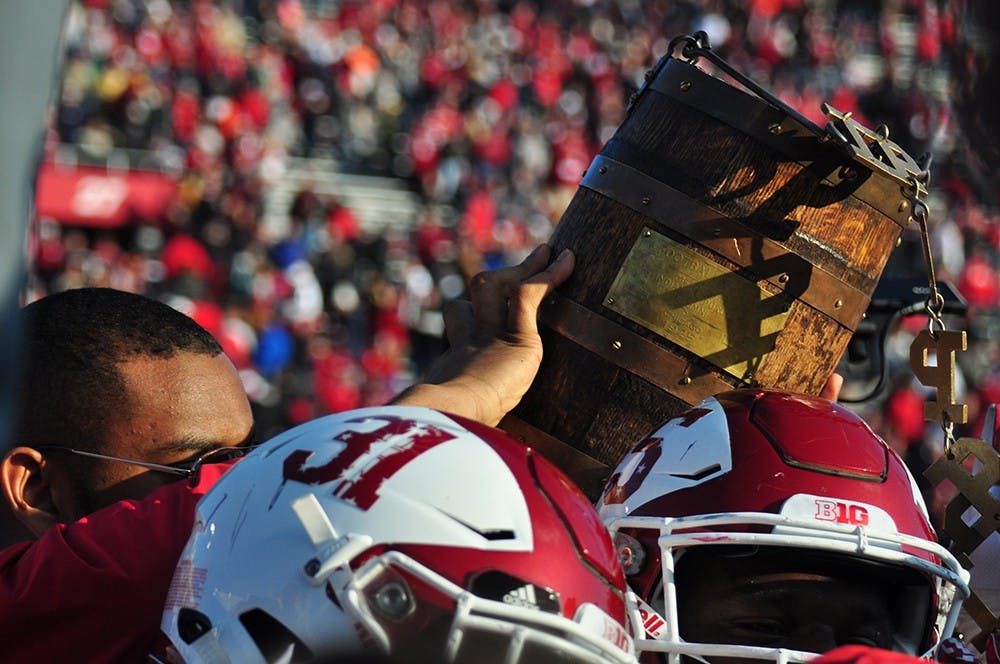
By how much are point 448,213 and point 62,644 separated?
14.7 meters

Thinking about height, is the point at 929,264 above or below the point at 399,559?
above

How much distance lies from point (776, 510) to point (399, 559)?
2.36 feet

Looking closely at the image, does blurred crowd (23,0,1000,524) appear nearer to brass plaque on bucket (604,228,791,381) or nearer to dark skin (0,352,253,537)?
dark skin (0,352,253,537)

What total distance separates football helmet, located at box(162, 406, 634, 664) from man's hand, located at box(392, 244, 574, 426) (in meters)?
0.73

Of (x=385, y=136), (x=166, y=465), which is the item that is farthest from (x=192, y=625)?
(x=385, y=136)

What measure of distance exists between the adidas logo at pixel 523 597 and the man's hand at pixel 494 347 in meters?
0.90

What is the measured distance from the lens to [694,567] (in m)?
2.12

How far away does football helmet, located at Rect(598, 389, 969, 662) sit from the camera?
1.99 metres

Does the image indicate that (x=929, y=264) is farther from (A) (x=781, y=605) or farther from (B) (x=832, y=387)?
(A) (x=781, y=605)

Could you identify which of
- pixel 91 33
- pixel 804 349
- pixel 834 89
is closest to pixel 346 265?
pixel 91 33

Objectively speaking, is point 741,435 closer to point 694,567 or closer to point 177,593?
point 694,567

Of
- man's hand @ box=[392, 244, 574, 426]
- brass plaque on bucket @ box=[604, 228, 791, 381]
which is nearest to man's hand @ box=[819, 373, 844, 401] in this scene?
brass plaque on bucket @ box=[604, 228, 791, 381]

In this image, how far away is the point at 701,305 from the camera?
245 centimetres

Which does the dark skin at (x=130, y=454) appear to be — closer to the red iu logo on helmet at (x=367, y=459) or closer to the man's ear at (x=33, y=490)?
the man's ear at (x=33, y=490)
